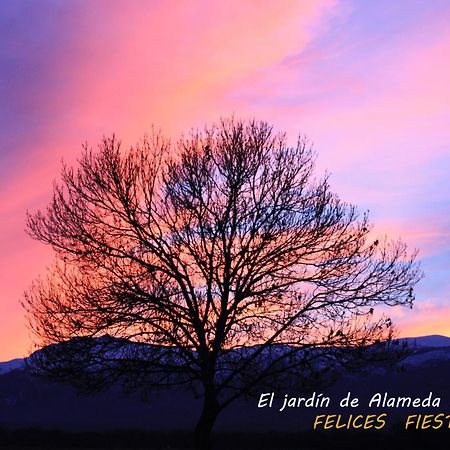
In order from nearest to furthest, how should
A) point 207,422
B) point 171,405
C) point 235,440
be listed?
point 207,422
point 235,440
point 171,405

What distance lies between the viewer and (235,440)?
37906mm

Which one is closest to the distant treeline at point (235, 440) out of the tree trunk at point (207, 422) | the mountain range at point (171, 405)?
the tree trunk at point (207, 422)

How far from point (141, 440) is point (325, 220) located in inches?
931

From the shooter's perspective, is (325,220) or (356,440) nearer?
(325,220)

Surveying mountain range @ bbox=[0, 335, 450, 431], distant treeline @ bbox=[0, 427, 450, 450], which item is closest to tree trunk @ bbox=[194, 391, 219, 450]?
distant treeline @ bbox=[0, 427, 450, 450]

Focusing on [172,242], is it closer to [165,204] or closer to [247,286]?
[165,204]

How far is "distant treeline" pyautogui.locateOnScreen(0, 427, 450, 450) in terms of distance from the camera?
31.8 m

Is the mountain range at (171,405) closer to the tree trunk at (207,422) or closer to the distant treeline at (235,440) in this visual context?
the distant treeline at (235,440)

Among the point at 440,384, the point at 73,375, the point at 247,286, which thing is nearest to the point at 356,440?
the point at 247,286

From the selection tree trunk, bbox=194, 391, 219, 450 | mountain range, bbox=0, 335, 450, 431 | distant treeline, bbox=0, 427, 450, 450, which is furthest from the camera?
mountain range, bbox=0, 335, 450, 431

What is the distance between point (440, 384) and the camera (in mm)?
139375

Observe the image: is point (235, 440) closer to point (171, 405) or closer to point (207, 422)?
point (207, 422)

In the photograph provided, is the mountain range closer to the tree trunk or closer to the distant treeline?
the distant treeline

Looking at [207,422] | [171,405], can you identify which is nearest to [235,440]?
[207,422]
